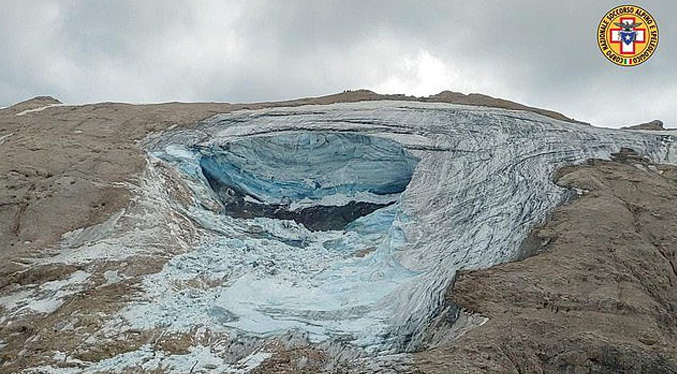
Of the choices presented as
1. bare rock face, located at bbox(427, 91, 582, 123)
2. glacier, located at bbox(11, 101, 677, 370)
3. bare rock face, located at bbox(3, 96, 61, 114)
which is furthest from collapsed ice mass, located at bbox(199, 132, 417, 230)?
bare rock face, located at bbox(3, 96, 61, 114)

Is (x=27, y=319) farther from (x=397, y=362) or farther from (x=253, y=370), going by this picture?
(x=397, y=362)

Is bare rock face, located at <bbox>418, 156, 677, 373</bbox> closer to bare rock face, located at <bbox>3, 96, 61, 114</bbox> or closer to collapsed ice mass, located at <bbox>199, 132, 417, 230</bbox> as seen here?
collapsed ice mass, located at <bbox>199, 132, 417, 230</bbox>

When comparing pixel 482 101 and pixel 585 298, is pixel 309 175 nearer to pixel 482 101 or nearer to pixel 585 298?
pixel 482 101

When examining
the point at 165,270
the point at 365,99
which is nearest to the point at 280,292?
the point at 165,270

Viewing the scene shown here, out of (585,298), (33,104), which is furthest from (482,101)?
(33,104)

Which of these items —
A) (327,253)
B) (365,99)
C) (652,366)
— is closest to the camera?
(652,366)

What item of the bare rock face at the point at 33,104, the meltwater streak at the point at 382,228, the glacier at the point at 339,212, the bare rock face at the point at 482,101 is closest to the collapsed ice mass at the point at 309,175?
the glacier at the point at 339,212
